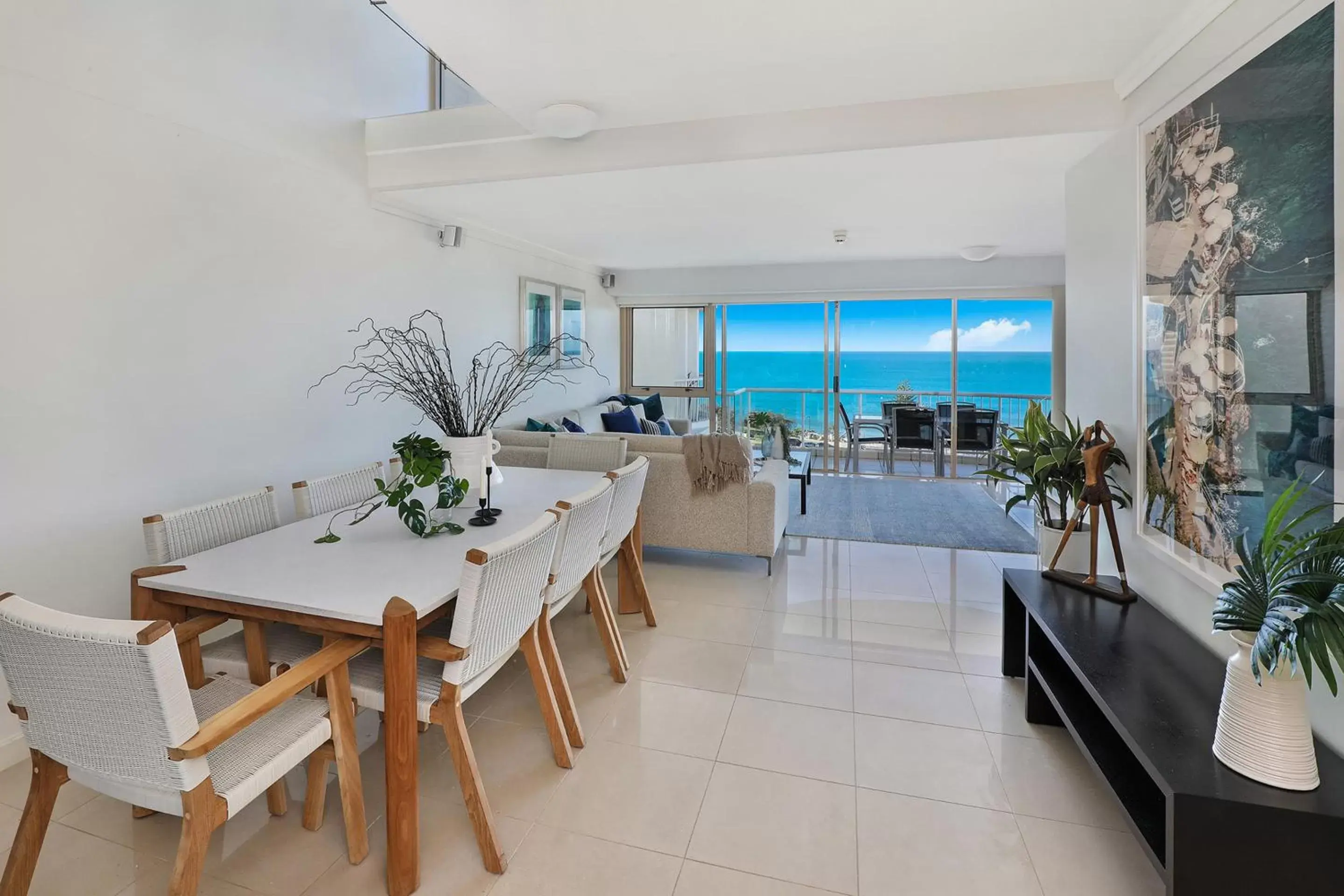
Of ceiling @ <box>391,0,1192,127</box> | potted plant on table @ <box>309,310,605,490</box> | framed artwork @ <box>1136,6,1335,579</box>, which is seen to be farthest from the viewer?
potted plant on table @ <box>309,310,605,490</box>

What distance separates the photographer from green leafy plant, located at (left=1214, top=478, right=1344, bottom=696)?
3.83ft

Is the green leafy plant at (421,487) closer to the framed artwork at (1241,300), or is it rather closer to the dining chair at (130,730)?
the dining chair at (130,730)

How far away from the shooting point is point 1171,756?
1.38 m

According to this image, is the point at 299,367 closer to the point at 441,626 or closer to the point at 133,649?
the point at 441,626

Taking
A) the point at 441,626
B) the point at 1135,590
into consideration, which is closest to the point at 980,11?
the point at 1135,590

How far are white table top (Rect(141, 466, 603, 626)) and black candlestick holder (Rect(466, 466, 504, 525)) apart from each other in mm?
31

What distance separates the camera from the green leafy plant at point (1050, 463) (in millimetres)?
2449

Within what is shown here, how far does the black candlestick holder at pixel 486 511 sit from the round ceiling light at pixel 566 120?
1573 millimetres

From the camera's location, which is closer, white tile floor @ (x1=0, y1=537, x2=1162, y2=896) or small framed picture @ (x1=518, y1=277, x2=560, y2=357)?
white tile floor @ (x1=0, y1=537, x2=1162, y2=896)

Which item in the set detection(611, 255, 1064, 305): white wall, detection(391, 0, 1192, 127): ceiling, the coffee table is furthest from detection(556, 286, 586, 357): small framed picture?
detection(391, 0, 1192, 127): ceiling

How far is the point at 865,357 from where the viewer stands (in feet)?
24.2

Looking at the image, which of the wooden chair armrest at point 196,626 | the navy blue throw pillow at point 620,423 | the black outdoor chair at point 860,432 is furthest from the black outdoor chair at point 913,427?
the wooden chair armrest at point 196,626

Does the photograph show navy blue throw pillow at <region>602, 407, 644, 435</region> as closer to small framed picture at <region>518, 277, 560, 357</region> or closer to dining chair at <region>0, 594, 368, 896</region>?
small framed picture at <region>518, 277, 560, 357</region>

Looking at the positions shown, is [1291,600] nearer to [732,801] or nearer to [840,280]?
[732,801]
